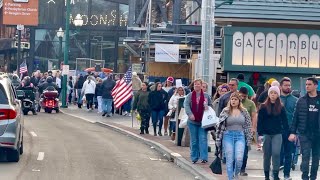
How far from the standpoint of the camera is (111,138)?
2605 centimetres

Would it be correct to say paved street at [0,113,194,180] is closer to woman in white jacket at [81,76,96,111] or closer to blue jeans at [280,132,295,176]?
blue jeans at [280,132,295,176]

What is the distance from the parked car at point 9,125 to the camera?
691 inches

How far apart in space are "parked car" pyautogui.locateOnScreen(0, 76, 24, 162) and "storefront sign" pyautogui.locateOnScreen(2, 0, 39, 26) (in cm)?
3100

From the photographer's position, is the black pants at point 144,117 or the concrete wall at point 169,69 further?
the concrete wall at point 169,69

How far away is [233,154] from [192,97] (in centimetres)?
366

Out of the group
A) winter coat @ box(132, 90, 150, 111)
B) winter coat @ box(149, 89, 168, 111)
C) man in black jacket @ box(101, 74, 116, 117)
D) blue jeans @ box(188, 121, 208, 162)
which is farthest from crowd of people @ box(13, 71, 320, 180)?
man in black jacket @ box(101, 74, 116, 117)

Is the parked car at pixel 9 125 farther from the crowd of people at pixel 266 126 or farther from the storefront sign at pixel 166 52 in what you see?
the storefront sign at pixel 166 52

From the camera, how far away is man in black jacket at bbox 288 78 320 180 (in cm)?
1505

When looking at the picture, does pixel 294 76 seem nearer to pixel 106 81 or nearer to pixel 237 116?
pixel 106 81

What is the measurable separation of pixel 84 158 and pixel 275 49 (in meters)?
13.7

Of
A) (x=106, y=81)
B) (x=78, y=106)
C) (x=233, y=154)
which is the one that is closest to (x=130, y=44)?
(x=78, y=106)

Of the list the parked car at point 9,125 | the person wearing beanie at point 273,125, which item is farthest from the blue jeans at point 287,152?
the parked car at point 9,125

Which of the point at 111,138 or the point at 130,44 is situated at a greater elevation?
the point at 130,44

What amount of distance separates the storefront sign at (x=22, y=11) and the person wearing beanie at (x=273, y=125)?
34.9 m
